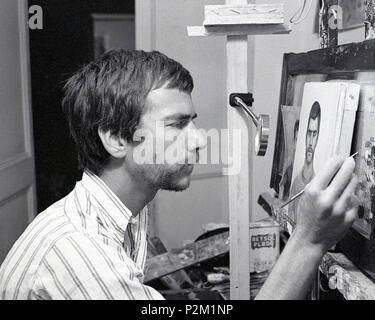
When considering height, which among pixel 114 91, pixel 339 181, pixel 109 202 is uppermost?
pixel 114 91

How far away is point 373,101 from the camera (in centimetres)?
91

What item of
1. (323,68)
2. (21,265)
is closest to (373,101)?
(323,68)

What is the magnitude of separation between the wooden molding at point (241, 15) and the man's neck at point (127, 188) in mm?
407

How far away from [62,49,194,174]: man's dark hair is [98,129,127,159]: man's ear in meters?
0.01

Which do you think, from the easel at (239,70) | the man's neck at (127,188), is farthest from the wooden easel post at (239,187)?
the man's neck at (127,188)

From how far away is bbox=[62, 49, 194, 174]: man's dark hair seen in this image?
1.15 metres

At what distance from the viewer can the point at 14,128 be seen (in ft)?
7.25

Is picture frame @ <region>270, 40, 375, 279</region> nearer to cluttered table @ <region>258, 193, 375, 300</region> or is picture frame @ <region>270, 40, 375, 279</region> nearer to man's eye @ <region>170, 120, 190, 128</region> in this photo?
cluttered table @ <region>258, 193, 375, 300</region>

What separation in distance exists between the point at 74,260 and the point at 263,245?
0.85m

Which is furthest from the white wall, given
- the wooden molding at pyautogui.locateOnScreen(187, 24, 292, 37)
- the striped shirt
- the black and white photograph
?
the striped shirt

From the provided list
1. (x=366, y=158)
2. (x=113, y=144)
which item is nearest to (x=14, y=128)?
(x=113, y=144)

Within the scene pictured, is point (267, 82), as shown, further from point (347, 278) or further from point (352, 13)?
point (347, 278)

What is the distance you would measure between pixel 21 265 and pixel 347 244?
645 millimetres

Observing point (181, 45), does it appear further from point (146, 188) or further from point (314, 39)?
point (146, 188)
